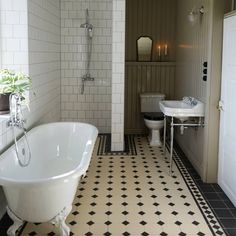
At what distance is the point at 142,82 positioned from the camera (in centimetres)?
655

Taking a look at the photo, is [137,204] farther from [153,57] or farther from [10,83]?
[153,57]

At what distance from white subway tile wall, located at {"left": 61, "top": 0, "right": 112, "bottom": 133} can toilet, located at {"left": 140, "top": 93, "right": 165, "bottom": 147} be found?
0.67 meters

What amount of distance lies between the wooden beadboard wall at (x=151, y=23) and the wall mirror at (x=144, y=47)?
0.24 ft

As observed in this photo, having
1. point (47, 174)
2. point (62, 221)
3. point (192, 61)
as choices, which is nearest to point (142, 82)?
point (192, 61)

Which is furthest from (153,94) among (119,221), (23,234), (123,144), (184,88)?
(23,234)

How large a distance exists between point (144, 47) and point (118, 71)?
1.41 m

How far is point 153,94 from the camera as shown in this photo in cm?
630

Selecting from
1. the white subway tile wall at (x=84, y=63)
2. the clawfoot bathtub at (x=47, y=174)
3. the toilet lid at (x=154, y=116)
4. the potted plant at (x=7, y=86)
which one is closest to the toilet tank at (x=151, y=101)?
the toilet lid at (x=154, y=116)

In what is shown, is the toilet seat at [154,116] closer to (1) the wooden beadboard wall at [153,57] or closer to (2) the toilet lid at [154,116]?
(2) the toilet lid at [154,116]

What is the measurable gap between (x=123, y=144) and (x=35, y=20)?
238 centimetres

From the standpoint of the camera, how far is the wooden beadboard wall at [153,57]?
6.39m

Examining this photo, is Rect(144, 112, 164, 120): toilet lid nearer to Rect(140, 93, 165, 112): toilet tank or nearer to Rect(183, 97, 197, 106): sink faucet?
Rect(140, 93, 165, 112): toilet tank

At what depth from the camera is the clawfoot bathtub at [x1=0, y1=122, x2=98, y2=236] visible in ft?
8.30

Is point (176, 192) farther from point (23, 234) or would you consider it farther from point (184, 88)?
point (184, 88)
